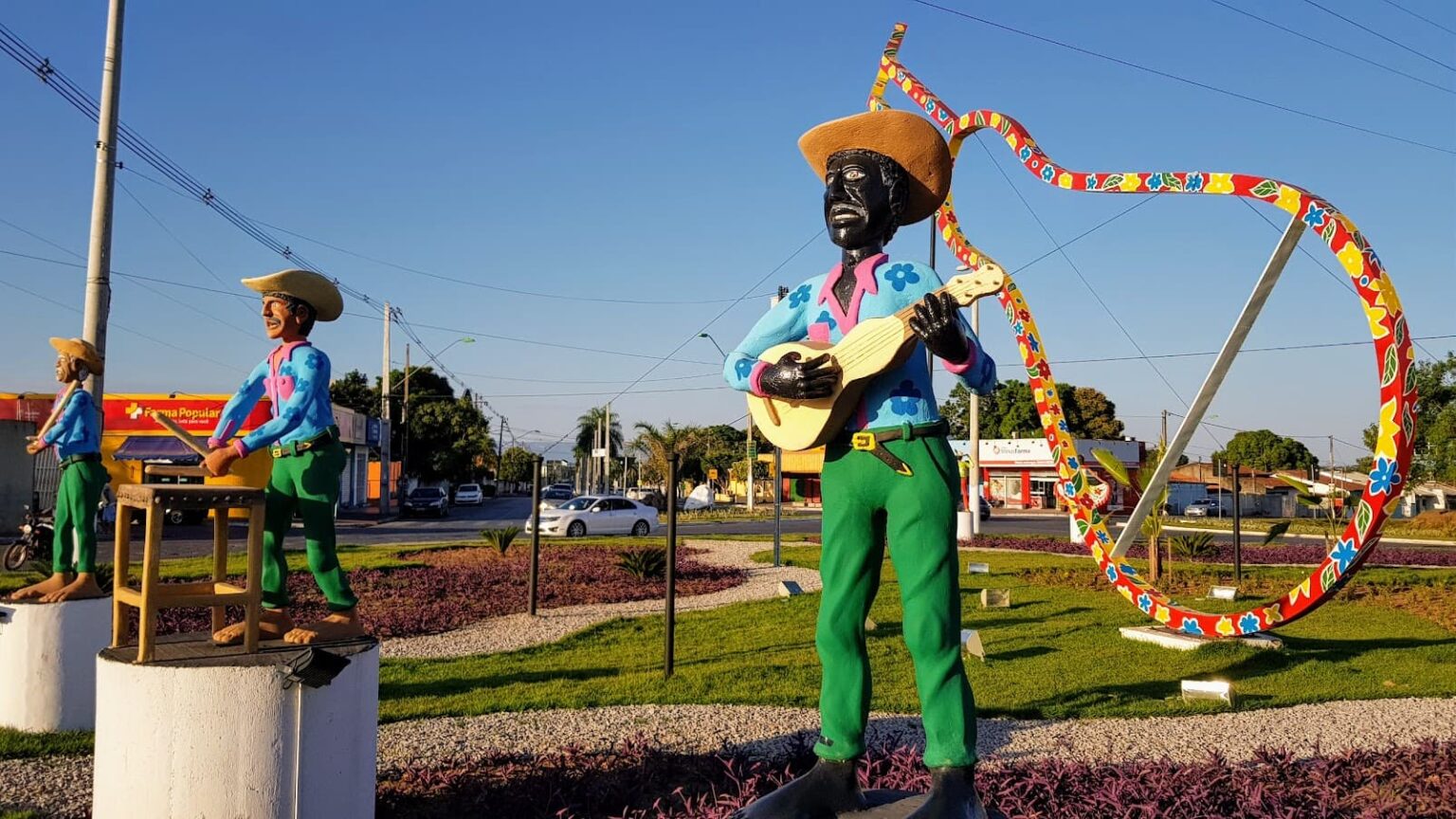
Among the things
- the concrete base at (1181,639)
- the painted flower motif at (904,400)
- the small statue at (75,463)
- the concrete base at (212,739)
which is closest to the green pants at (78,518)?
the small statue at (75,463)

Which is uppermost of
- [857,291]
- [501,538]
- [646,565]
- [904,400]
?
[857,291]

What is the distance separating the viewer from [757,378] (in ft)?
11.4

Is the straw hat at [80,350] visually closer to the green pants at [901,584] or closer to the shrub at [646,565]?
the green pants at [901,584]

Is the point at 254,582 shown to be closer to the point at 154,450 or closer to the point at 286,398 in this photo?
the point at 286,398

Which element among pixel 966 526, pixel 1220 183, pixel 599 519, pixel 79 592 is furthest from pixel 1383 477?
pixel 599 519

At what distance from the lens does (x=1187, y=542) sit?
19.4 m

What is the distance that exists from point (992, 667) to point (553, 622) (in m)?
4.97

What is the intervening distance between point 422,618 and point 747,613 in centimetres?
361

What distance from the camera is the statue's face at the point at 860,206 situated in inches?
145

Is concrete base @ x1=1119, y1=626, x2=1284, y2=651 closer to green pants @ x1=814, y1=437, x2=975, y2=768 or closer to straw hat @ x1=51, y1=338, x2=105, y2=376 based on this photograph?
green pants @ x1=814, y1=437, x2=975, y2=768

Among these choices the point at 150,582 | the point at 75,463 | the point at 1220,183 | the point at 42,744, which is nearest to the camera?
the point at 150,582

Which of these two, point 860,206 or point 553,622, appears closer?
point 860,206

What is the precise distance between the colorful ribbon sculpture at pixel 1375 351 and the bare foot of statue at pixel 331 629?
331cm

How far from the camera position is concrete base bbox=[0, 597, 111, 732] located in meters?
6.26
